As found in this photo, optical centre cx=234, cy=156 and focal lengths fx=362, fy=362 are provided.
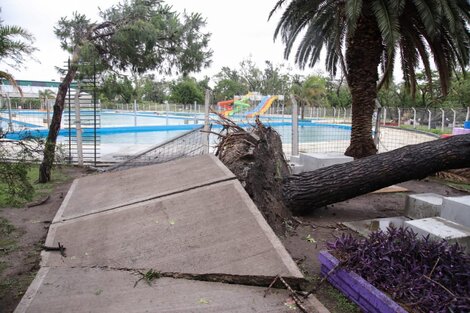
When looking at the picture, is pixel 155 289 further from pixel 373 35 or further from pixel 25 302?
pixel 373 35

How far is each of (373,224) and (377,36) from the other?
17.0ft

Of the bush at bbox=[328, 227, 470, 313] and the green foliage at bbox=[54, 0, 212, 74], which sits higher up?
the green foliage at bbox=[54, 0, 212, 74]

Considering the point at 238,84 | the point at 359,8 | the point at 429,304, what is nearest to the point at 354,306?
the point at 429,304

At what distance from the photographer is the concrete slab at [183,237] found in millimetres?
2959

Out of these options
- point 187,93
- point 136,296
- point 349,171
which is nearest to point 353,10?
point 349,171

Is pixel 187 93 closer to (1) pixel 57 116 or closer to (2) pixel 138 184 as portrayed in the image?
(1) pixel 57 116

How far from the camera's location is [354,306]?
9.00ft

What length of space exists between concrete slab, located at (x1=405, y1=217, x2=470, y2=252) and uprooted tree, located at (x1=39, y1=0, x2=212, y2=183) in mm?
6284

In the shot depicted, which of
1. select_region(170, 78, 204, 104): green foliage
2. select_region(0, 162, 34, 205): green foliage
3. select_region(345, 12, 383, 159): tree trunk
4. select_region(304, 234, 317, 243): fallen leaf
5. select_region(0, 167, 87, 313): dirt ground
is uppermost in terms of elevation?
select_region(170, 78, 204, 104): green foliage

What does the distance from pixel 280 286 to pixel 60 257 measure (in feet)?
6.58

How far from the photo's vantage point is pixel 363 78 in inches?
328

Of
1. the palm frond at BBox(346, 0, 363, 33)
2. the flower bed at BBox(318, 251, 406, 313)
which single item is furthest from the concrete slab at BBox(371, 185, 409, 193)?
the flower bed at BBox(318, 251, 406, 313)

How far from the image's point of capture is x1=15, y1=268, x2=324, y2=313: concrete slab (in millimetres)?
2480

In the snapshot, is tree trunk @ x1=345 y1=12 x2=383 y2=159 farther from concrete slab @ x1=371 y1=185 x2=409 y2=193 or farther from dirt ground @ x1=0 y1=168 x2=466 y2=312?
dirt ground @ x1=0 y1=168 x2=466 y2=312
